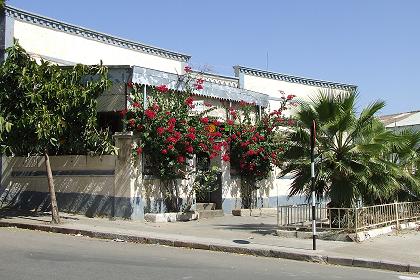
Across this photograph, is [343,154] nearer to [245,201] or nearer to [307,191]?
[307,191]

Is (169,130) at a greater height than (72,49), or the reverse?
(72,49)

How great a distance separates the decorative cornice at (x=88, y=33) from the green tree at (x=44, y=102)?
4.03 metres

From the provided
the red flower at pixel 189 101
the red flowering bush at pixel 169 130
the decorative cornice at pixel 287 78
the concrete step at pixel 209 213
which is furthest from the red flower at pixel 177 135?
the decorative cornice at pixel 287 78

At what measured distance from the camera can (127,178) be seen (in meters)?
16.7

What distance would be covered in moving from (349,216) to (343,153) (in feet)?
5.20

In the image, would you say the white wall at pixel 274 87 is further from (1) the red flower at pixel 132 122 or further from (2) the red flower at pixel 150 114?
(1) the red flower at pixel 132 122

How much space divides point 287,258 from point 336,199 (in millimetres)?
2805

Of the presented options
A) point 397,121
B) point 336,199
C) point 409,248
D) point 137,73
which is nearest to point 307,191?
point 336,199

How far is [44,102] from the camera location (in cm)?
1491

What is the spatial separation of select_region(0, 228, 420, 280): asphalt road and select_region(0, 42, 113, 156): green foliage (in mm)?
3165

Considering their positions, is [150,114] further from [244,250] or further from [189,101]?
[244,250]

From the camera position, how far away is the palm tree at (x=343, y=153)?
1368 cm

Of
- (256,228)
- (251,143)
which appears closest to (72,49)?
(251,143)

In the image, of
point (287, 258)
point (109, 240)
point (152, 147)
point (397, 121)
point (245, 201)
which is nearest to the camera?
point (287, 258)
